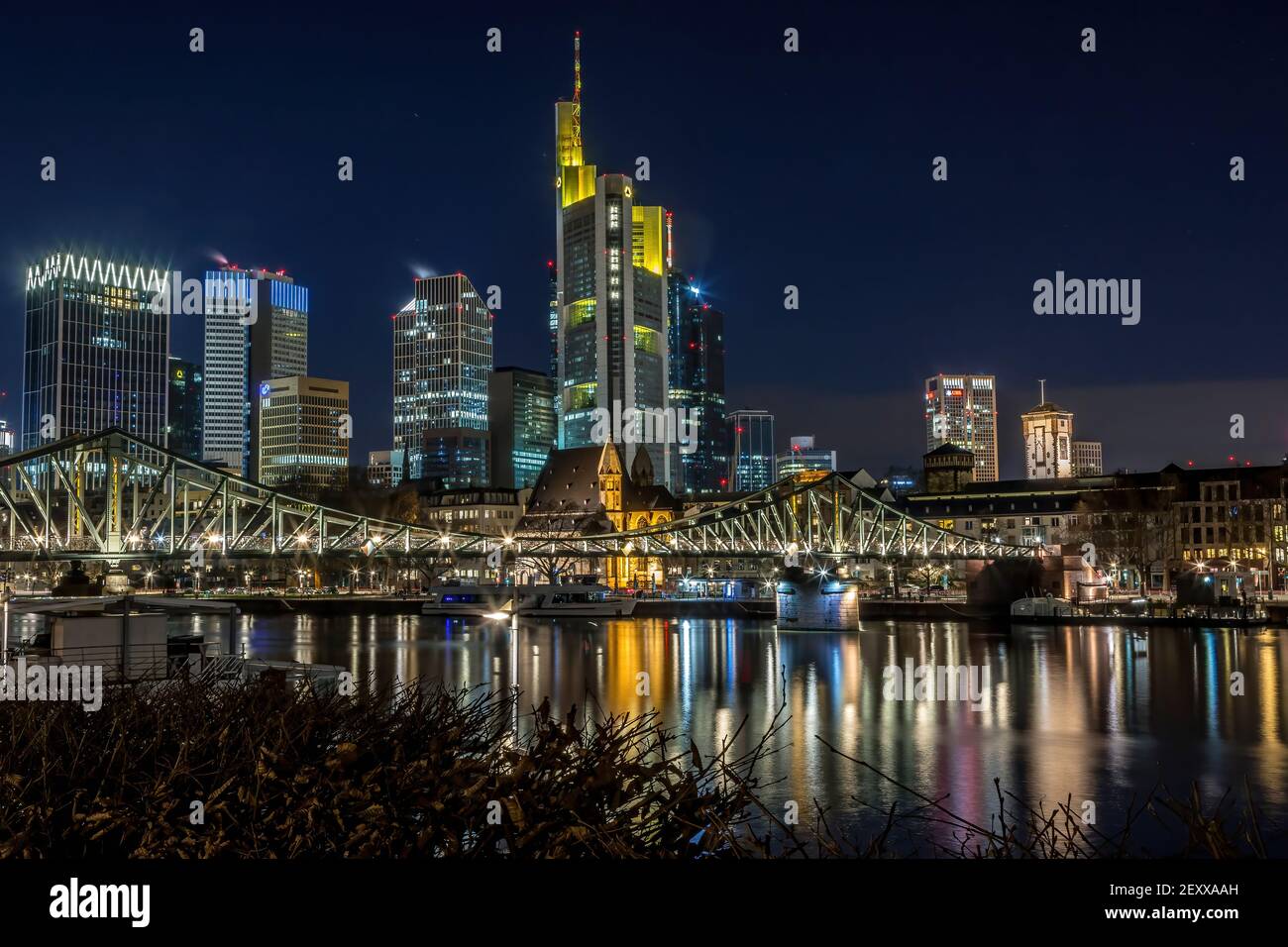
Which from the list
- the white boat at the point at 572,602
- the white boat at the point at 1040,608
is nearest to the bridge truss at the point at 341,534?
the white boat at the point at 572,602

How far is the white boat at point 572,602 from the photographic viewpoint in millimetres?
101250

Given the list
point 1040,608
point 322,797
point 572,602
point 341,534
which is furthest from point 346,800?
point 341,534

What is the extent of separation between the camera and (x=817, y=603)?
85250mm

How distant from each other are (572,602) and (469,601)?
9184mm

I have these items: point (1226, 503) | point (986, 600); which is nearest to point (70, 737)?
point (986, 600)

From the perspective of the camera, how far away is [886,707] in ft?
131

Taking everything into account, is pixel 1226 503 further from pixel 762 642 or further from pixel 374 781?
pixel 374 781

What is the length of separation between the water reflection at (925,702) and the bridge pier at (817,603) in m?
2.15

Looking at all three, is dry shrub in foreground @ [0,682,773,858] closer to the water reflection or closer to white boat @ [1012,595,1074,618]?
the water reflection

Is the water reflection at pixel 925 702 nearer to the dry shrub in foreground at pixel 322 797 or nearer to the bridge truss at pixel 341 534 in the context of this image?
the dry shrub in foreground at pixel 322 797

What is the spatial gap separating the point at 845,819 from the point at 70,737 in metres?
14.9

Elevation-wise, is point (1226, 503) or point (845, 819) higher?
point (1226, 503)

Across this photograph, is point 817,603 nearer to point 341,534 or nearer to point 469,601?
point 469,601

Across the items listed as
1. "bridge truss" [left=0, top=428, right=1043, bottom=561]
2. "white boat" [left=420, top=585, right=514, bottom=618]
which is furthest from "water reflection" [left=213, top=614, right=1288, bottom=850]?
"bridge truss" [left=0, top=428, right=1043, bottom=561]
